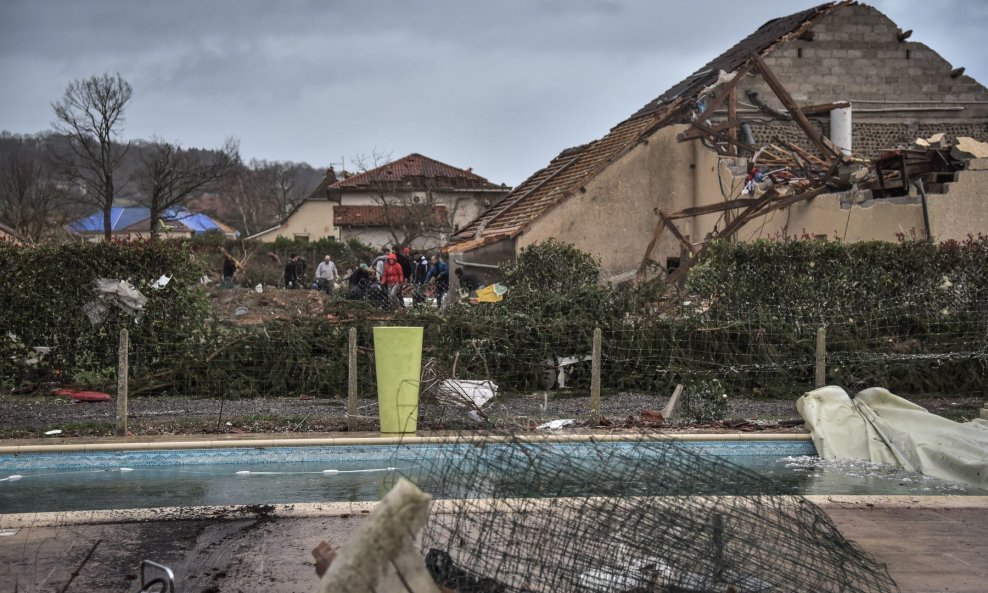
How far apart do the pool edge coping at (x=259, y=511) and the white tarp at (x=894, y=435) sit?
5.69 feet

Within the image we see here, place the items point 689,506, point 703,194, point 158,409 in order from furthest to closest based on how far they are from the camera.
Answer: point 703,194
point 158,409
point 689,506

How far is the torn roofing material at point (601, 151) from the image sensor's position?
82.8 ft

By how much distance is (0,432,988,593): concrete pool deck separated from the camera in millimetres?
Result: 5574

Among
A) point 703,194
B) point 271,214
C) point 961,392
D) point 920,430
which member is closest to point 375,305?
point 920,430

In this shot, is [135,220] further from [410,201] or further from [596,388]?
[596,388]

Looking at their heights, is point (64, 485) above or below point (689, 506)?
below

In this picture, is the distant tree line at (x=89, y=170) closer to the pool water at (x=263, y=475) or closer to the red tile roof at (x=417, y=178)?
the red tile roof at (x=417, y=178)

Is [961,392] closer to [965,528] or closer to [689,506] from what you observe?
[965,528]

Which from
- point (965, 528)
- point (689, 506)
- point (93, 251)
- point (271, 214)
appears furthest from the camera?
point (271, 214)

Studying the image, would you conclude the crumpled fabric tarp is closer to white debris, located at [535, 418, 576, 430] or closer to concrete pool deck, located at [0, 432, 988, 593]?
white debris, located at [535, 418, 576, 430]

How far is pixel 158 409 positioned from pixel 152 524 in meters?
5.86

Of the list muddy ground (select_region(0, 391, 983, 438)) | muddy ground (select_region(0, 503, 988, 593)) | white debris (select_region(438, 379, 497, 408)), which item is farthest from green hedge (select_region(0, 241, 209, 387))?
muddy ground (select_region(0, 503, 988, 593))

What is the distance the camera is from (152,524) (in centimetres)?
694

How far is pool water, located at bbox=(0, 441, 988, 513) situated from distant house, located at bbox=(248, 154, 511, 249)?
4263 cm
